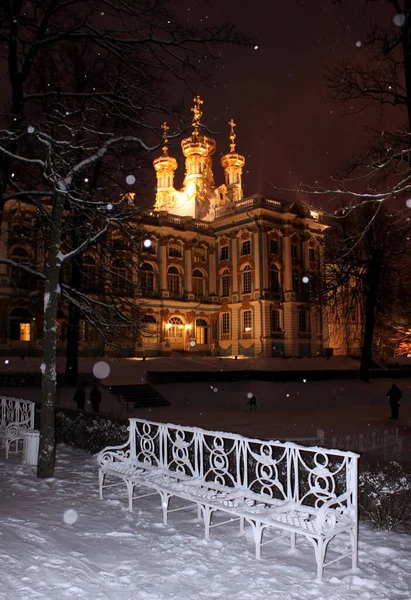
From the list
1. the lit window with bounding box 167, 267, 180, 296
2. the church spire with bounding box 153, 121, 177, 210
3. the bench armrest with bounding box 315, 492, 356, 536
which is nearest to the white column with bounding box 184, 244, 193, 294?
the lit window with bounding box 167, 267, 180, 296

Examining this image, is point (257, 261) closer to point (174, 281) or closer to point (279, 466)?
point (174, 281)

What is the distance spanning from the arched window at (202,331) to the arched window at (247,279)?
5.39 m

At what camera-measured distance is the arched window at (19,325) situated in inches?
1626

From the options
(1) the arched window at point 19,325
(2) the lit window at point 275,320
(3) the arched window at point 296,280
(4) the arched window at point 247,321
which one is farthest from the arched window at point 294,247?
(1) the arched window at point 19,325

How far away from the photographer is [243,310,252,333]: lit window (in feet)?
173

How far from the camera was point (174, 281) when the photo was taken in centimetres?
5403

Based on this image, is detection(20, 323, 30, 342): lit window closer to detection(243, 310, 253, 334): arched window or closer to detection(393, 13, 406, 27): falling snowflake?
detection(243, 310, 253, 334): arched window

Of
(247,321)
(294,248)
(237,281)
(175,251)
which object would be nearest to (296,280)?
(294,248)

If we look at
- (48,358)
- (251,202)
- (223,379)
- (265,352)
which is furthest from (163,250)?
(48,358)

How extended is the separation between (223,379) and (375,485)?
2320cm

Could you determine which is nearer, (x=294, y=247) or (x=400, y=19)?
(x=400, y=19)

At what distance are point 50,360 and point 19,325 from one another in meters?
34.1

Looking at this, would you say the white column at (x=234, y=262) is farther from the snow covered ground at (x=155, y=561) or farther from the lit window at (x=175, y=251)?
the snow covered ground at (x=155, y=561)

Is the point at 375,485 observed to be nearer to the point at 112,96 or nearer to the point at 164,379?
the point at 112,96
